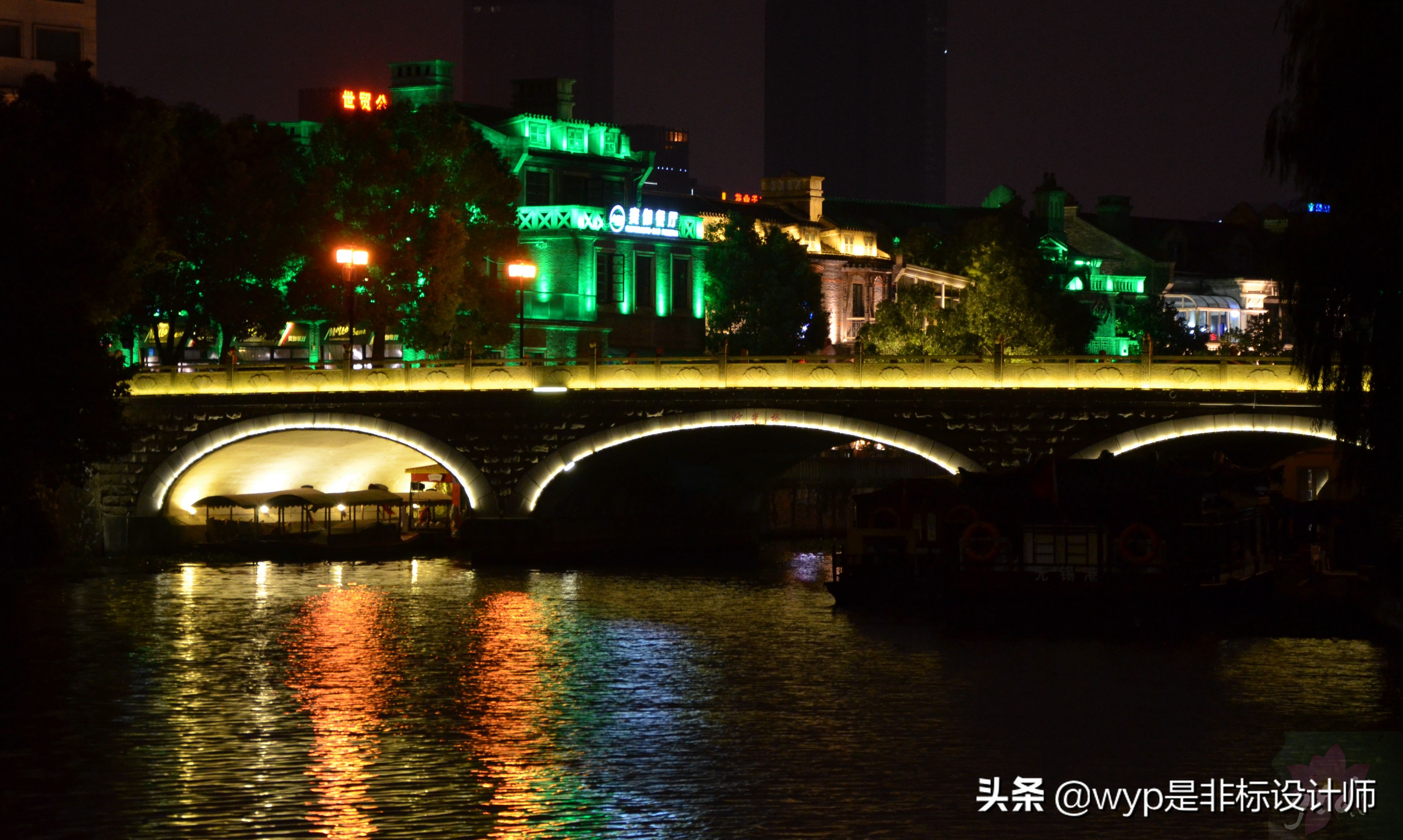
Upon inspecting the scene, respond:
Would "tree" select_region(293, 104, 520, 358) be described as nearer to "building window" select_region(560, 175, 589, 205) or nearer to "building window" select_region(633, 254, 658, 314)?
"building window" select_region(560, 175, 589, 205)

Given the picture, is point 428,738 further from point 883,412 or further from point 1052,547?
point 883,412

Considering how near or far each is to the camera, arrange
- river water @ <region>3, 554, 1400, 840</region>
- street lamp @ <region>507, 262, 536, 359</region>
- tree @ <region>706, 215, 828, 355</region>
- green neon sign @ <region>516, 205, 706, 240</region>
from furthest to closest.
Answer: tree @ <region>706, 215, 828, 355</region> < green neon sign @ <region>516, 205, 706, 240</region> < street lamp @ <region>507, 262, 536, 359</region> < river water @ <region>3, 554, 1400, 840</region>

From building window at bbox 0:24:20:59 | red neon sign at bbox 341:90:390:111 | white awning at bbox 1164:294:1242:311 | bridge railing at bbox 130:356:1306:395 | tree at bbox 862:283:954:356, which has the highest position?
building window at bbox 0:24:20:59

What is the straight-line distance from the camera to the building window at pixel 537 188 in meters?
89.6

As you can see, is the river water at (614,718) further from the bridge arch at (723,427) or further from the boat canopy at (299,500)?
the boat canopy at (299,500)

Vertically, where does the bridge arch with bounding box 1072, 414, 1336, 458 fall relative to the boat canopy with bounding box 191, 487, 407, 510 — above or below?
above

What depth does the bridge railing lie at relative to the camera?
55.4 metres

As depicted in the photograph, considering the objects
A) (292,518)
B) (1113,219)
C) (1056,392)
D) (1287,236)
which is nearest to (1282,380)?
(1056,392)

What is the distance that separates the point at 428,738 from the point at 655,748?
395 cm

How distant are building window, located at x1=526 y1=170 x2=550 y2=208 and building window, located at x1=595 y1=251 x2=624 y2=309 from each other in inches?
144

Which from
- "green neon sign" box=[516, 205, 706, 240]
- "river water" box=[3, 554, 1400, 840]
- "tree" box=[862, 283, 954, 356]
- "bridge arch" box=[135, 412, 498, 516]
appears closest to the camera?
"river water" box=[3, 554, 1400, 840]

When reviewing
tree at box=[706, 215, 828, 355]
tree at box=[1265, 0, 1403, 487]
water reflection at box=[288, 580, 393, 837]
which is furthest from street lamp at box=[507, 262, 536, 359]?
tree at box=[1265, 0, 1403, 487]

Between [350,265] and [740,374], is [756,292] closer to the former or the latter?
[350,265]

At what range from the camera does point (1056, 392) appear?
5716 cm
